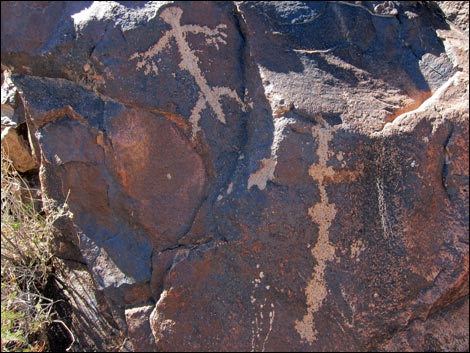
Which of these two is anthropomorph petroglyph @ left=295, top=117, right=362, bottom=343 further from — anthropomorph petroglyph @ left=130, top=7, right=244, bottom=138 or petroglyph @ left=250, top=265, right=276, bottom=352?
anthropomorph petroglyph @ left=130, top=7, right=244, bottom=138

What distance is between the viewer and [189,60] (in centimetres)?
177

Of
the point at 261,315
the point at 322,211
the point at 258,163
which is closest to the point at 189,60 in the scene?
the point at 258,163

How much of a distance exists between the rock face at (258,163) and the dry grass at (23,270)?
0.29 metres

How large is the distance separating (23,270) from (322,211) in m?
1.16

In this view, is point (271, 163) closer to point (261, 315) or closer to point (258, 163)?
point (258, 163)

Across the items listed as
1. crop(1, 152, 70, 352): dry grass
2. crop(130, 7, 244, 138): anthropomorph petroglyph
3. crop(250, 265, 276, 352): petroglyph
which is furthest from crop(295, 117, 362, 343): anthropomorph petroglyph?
crop(1, 152, 70, 352): dry grass

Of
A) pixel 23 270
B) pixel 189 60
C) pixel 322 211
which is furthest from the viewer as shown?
pixel 23 270

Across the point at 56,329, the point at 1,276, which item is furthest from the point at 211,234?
the point at 1,276

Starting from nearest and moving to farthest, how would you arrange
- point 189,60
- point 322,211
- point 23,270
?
point 322,211 → point 189,60 → point 23,270

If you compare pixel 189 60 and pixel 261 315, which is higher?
pixel 189 60

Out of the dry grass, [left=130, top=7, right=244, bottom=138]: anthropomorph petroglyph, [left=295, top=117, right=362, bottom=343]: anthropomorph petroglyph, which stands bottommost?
the dry grass

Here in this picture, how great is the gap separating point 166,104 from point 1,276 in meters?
1.01

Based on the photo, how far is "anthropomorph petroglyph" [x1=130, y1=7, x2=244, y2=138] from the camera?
5.75 feet

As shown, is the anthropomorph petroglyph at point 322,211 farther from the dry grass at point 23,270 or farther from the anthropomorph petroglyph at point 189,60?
the dry grass at point 23,270
